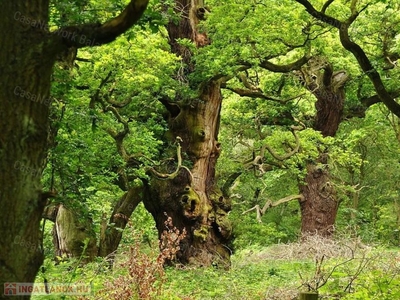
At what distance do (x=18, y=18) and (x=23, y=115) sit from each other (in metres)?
0.61

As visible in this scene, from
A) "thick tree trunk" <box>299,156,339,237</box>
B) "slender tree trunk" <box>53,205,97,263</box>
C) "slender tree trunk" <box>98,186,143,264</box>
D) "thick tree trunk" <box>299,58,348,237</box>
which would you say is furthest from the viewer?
"thick tree trunk" <box>299,156,339,237</box>

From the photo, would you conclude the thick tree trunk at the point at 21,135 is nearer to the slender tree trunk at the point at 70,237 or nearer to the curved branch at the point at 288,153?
the slender tree trunk at the point at 70,237

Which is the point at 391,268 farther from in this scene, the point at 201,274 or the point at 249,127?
the point at 249,127

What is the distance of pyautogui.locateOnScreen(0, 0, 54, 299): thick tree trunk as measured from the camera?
3465mm

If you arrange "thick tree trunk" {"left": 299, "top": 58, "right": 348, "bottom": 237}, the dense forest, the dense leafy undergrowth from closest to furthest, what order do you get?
the dense forest
the dense leafy undergrowth
"thick tree trunk" {"left": 299, "top": 58, "right": 348, "bottom": 237}

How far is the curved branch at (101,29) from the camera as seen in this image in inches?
140

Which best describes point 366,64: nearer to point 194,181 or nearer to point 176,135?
point 194,181

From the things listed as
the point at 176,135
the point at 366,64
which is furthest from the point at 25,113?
the point at 176,135

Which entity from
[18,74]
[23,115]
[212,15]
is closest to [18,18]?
[18,74]

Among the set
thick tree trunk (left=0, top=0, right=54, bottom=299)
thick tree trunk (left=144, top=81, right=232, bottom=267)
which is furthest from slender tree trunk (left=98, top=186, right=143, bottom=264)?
thick tree trunk (left=0, top=0, right=54, bottom=299)

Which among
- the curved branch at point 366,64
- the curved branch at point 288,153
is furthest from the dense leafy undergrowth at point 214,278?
the curved branch at point 288,153

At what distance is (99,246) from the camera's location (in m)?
17.0

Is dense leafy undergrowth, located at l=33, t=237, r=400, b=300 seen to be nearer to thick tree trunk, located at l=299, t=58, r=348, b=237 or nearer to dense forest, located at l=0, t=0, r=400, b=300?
dense forest, located at l=0, t=0, r=400, b=300

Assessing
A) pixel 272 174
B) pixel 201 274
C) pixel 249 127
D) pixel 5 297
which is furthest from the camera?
pixel 272 174
